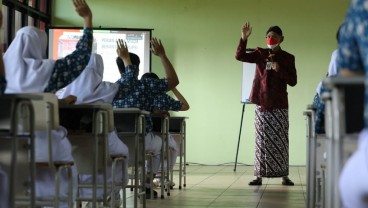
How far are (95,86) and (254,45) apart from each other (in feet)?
20.3

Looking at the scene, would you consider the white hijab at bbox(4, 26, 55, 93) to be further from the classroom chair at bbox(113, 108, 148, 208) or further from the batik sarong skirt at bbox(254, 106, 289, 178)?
the batik sarong skirt at bbox(254, 106, 289, 178)

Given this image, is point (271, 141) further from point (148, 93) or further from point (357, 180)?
point (357, 180)

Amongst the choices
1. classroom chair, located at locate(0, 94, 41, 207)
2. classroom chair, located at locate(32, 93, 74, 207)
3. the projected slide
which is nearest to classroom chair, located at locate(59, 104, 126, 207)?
classroom chair, located at locate(32, 93, 74, 207)

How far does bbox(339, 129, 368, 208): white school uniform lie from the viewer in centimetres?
132

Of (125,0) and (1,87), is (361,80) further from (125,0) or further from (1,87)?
(125,0)

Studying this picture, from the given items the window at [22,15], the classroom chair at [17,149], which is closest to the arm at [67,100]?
the classroom chair at [17,149]

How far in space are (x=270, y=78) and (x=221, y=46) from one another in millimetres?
4007

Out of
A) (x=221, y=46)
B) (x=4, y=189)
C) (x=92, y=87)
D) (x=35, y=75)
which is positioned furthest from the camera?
(x=221, y=46)

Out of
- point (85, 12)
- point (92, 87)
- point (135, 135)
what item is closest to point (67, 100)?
point (85, 12)

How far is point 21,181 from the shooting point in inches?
104

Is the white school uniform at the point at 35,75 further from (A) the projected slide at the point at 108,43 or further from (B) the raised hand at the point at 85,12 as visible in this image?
(A) the projected slide at the point at 108,43

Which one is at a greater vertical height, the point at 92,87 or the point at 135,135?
the point at 92,87

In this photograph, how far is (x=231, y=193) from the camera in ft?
20.2

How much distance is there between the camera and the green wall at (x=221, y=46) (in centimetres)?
1039
